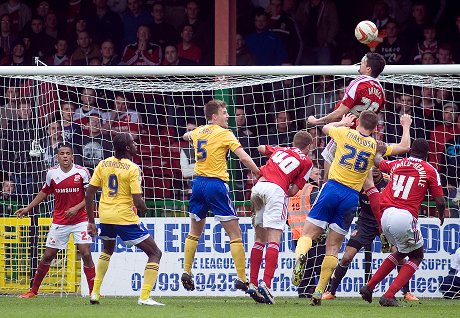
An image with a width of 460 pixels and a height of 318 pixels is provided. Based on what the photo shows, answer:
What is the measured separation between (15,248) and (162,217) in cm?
207

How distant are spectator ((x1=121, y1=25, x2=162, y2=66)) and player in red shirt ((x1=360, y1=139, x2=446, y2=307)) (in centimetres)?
674

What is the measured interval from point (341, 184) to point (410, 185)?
36.4 inches

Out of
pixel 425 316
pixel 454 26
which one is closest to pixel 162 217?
pixel 425 316

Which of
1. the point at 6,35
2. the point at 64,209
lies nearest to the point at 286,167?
the point at 64,209

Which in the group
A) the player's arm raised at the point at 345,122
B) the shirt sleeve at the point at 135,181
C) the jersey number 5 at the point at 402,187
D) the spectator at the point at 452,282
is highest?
the player's arm raised at the point at 345,122

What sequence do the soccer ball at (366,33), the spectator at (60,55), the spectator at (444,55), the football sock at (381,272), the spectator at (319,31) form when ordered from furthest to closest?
the spectator at (60,55) → the spectator at (319,31) → the spectator at (444,55) → the soccer ball at (366,33) → the football sock at (381,272)

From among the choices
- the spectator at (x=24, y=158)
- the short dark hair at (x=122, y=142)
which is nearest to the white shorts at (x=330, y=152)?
the short dark hair at (x=122, y=142)

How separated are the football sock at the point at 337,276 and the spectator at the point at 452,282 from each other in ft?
5.12

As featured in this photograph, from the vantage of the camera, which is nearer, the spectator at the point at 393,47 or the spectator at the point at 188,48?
the spectator at the point at 393,47

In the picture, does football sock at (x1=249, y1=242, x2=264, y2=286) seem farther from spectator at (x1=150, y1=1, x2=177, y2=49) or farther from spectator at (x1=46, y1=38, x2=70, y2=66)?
spectator at (x1=46, y1=38, x2=70, y2=66)

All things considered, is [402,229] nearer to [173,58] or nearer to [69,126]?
[69,126]

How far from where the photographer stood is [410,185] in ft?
39.0

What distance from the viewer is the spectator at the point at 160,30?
59.3ft

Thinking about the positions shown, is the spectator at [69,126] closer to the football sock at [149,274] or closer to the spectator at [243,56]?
the spectator at [243,56]
